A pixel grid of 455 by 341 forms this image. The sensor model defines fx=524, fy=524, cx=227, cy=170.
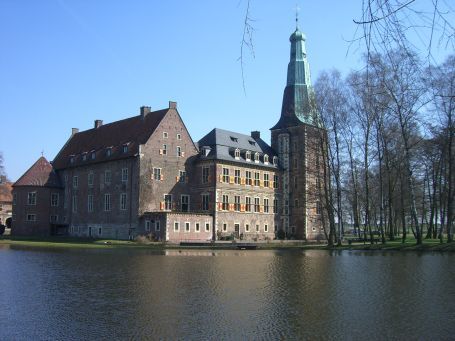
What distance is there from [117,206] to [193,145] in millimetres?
11032

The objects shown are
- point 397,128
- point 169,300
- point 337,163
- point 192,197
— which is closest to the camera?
point 169,300

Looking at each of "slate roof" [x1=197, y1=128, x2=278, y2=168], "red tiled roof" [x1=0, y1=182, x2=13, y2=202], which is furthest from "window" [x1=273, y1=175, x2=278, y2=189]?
"red tiled roof" [x1=0, y1=182, x2=13, y2=202]

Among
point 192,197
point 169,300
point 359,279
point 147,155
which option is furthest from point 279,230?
point 169,300

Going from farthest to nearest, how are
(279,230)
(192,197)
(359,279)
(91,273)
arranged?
(279,230)
(192,197)
(91,273)
(359,279)

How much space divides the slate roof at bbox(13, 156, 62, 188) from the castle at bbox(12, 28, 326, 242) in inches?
4.7

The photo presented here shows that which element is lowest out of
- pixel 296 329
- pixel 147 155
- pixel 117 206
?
pixel 296 329

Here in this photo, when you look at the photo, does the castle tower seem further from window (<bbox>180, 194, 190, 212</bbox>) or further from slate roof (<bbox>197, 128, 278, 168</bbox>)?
window (<bbox>180, 194, 190, 212</bbox>)

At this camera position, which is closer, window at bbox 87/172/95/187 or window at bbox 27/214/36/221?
window at bbox 87/172/95/187

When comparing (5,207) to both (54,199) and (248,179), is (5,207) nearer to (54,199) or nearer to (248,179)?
(54,199)

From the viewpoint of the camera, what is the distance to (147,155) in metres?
55.2

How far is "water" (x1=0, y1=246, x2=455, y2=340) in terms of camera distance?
1137 centimetres

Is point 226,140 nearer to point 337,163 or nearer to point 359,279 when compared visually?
point 337,163

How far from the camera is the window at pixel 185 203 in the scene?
58513mm

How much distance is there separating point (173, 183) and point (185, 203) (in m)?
2.94
